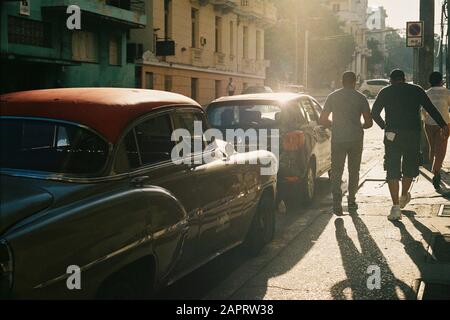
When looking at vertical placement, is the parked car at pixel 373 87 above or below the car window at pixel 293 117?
above

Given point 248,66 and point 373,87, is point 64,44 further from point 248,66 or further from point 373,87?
point 373,87

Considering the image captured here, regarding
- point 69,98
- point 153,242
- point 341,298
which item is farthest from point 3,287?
point 341,298

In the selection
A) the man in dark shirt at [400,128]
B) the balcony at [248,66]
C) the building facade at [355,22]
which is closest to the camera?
the man in dark shirt at [400,128]

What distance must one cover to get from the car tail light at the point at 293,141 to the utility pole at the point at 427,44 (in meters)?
5.40

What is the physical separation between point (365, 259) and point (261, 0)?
44.3 metres

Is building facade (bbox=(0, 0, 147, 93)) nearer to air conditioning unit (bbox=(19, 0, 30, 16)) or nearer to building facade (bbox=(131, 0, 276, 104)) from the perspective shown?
air conditioning unit (bbox=(19, 0, 30, 16))

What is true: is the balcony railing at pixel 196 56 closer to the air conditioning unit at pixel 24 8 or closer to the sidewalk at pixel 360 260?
the air conditioning unit at pixel 24 8

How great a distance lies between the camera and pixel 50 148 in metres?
4.31

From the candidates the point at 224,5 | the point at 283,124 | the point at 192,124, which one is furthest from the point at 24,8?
the point at 192,124

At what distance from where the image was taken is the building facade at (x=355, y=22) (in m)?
109

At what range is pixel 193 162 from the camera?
523cm

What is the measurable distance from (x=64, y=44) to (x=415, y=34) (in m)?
15.8

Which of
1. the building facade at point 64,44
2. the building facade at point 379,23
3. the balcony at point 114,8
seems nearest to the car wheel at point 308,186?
the building facade at point 64,44
